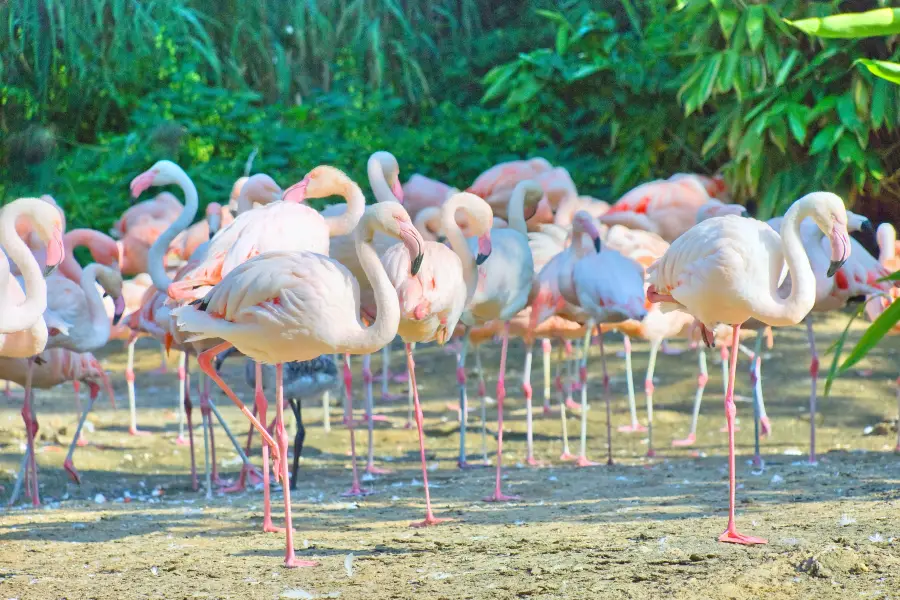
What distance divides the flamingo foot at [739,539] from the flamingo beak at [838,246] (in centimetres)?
80

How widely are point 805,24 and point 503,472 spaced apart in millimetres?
4006

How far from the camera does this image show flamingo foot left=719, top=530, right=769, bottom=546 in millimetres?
3268

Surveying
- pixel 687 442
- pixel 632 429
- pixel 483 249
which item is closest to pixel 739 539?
pixel 483 249

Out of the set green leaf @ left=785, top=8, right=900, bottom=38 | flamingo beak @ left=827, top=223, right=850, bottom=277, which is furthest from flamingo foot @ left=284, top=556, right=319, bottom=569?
green leaf @ left=785, top=8, right=900, bottom=38

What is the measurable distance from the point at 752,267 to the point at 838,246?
0.26m

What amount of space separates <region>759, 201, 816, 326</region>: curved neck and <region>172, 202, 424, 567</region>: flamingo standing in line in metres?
1.09

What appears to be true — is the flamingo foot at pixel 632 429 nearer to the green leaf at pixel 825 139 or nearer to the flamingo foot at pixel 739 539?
the green leaf at pixel 825 139

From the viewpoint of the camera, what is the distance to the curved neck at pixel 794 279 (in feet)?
11.9

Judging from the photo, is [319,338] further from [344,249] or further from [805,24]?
[805,24]

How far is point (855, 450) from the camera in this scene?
5711 millimetres

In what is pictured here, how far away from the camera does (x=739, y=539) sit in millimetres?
3281

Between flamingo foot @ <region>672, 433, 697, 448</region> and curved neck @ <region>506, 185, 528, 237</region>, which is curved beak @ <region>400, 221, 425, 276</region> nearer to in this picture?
curved neck @ <region>506, 185, 528, 237</region>

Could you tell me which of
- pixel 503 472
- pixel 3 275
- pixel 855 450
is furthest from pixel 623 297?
pixel 3 275

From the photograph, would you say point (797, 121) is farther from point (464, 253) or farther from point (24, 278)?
point (24, 278)
